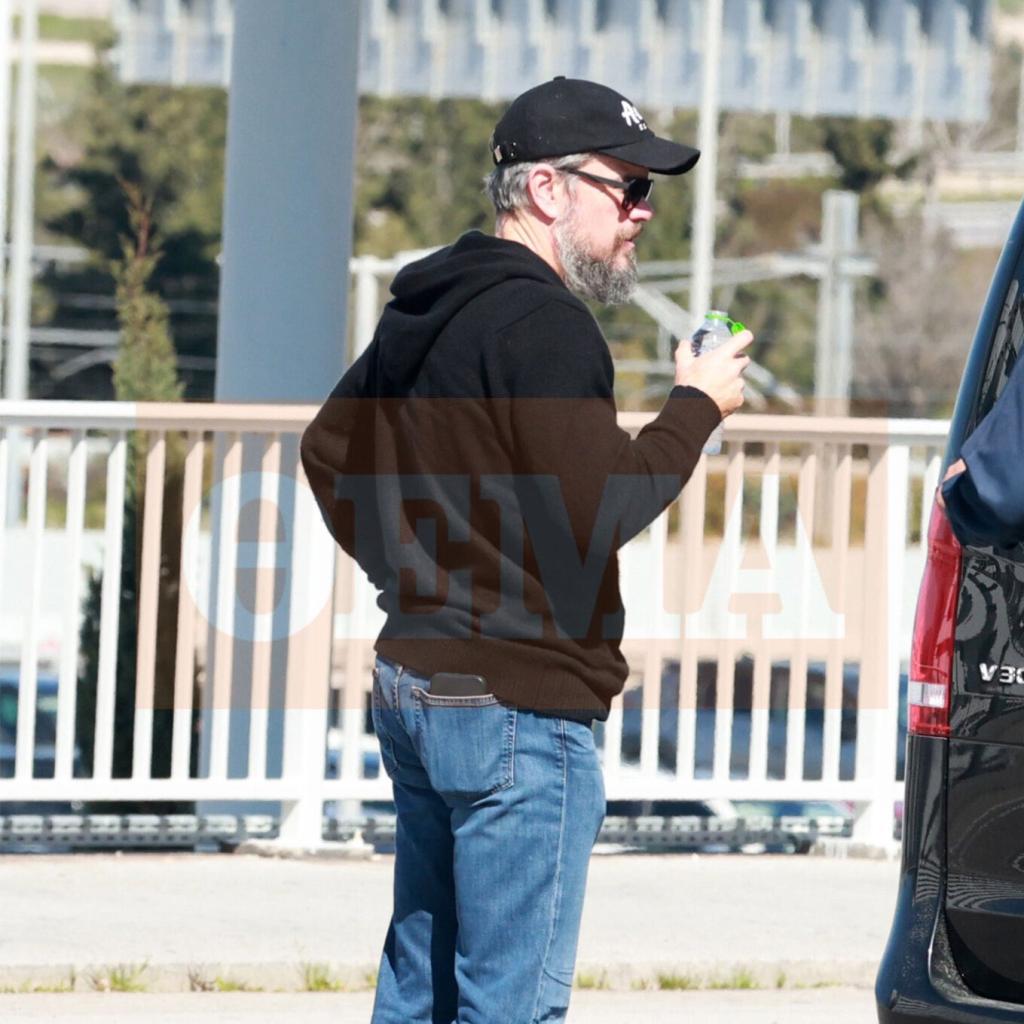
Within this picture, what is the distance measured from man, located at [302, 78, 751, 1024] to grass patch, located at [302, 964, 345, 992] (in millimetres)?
1951

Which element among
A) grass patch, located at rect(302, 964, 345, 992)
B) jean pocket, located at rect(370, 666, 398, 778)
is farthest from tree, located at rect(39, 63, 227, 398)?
jean pocket, located at rect(370, 666, 398, 778)

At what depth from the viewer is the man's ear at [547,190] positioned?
308cm

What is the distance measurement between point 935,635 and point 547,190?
997mm

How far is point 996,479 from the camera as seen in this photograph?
2965 millimetres

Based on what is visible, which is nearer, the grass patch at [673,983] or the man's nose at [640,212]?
the man's nose at [640,212]

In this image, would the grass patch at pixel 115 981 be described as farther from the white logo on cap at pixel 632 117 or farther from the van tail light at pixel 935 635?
the white logo on cap at pixel 632 117

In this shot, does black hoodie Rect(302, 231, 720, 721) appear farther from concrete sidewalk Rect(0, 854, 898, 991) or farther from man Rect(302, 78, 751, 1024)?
concrete sidewalk Rect(0, 854, 898, 991)

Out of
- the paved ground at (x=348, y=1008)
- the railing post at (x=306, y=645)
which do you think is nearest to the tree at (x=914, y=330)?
the railing post at (x=306, y=645)

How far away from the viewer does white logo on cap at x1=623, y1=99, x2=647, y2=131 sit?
3111 mm

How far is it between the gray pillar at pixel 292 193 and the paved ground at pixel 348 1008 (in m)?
2.23

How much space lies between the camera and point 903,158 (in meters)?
70.4

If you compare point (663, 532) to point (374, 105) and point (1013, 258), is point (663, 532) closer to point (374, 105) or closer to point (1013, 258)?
point (1013, 258)

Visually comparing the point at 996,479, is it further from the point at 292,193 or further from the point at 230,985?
the point at 292,193

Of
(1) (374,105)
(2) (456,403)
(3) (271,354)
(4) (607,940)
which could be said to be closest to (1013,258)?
(2) (456,403)
